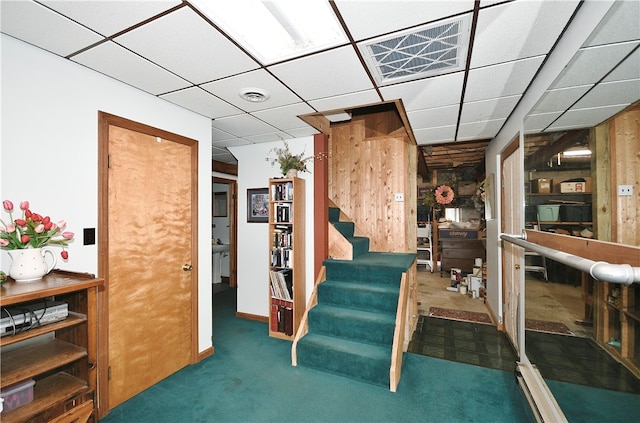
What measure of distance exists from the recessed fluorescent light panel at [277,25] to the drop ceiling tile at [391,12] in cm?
10

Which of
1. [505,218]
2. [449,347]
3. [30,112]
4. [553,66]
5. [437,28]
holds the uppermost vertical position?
[437,28]

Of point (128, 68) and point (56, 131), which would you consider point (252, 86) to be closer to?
point (128, 68)

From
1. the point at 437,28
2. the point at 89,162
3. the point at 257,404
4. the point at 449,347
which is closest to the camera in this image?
the point at 437,28

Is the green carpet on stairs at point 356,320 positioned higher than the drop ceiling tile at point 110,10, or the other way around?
Answer: the drop ceiling tile at point 110,10

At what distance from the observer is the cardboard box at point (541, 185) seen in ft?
5.23

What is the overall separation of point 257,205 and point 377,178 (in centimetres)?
189

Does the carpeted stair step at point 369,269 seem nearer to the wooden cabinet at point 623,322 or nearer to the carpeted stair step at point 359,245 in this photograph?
the carpeted stair step at point 359,245

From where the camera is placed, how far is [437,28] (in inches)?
62.8

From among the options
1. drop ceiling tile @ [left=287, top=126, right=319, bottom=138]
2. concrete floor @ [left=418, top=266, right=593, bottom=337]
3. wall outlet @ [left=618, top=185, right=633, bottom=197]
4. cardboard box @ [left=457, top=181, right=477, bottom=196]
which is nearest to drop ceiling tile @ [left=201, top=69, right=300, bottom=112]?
drop ceiling tile @ [left=287, top=126, right=319, bottom=138]

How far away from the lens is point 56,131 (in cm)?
192

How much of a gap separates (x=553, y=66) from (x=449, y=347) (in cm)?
297

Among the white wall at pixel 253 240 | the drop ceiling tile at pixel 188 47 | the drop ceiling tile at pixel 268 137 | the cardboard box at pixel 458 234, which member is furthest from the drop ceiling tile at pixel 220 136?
the cardboard box at pixel 458 234

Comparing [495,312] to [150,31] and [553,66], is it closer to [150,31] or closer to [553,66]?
[553,66]

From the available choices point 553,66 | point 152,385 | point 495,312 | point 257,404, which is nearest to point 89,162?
point 152,385
